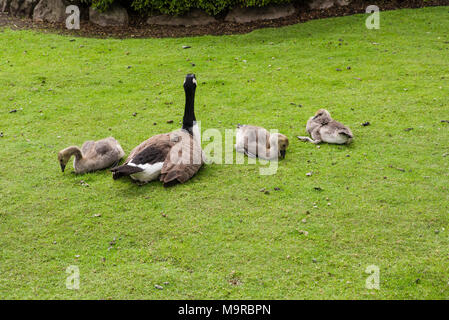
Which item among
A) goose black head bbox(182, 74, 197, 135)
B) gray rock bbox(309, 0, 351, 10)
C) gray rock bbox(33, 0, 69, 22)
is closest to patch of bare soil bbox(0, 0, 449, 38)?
gray rock bbox(309, 0, 351, 10)

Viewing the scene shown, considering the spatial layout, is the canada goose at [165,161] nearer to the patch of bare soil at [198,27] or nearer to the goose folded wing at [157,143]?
the goose folded wing at [157,143]

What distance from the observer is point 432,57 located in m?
13.5

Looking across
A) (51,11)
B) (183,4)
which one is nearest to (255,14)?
(183,4)

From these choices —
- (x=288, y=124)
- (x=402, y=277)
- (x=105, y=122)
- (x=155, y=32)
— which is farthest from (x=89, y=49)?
(x=402, y=277)

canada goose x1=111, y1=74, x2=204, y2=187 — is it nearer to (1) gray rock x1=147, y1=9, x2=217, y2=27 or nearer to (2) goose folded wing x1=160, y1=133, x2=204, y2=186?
(2) goose folded wing x1=160, y1=133, x2=204, y2=186

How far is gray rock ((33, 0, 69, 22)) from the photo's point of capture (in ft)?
60.3

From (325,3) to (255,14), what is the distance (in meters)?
3.13

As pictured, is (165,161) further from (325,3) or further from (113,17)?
(325,3)

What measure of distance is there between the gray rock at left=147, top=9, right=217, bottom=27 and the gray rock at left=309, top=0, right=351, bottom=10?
14.3 ft

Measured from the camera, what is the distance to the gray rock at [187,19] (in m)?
17.9

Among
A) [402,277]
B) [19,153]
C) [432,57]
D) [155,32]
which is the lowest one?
[402,277]

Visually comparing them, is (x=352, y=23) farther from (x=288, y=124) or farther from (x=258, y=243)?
(x=258, y=243)

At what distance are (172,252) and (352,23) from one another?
1417cm

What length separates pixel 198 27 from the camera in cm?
1777
